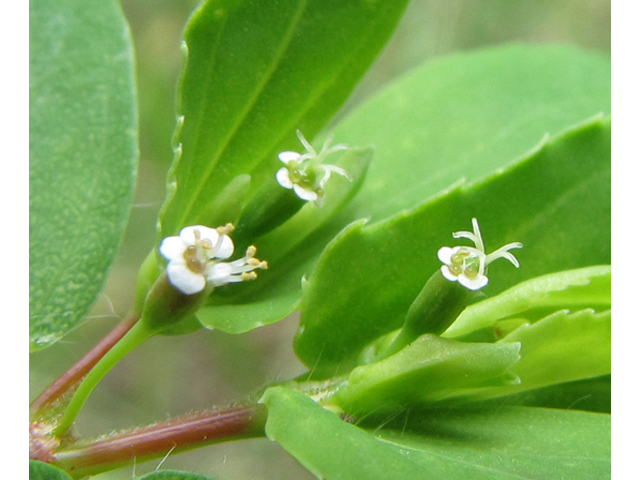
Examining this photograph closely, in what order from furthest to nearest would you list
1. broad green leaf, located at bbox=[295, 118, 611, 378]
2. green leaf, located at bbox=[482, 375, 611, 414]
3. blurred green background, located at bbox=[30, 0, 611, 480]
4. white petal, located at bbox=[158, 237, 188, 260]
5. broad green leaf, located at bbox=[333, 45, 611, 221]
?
blurred green background, located at bbox=[30, 0, 611, 480] < broad green leaf, located at bbox=[333, 45, 611, 221] < green leaf, located at bbox=[482, 375, 611, 414] < broad green leaf, located at bbox=[295, 118, 611, 378] < white petal, located at bbox=[158, 237, 188, 260]

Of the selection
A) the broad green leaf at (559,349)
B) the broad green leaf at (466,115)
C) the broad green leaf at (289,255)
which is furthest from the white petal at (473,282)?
the broad green leaf at (466,115)

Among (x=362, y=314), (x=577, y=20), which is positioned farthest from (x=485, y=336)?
(x=577, y=20)

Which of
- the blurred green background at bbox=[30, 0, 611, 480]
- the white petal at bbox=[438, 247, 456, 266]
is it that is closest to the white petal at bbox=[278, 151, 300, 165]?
the white petal at bbox=[438, 247, 456, 266]

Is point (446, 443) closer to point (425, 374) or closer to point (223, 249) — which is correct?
point (425, 374)

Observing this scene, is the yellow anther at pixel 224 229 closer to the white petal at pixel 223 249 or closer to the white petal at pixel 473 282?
the white petal at pixel 223 249

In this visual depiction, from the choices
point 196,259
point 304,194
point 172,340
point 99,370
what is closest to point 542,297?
point 304,194

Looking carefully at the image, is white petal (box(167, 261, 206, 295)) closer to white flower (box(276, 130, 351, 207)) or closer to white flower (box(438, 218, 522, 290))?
white flower (box(276, 130, 351, 207))
